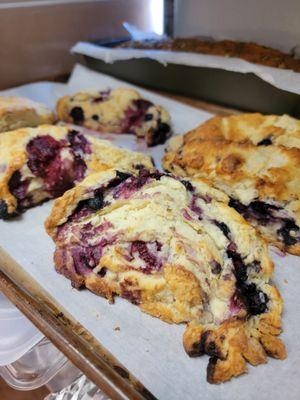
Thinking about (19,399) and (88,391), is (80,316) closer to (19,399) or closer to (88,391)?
(88,391)

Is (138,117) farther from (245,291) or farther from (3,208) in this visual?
(245,291)

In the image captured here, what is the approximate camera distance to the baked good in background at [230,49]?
6.50 feet

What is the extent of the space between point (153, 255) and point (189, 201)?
0.77ft

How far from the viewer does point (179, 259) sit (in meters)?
1.19

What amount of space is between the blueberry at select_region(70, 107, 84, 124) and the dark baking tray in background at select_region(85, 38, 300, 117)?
469 mm

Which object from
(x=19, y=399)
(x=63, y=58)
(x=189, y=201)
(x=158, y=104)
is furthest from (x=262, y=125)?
(x=63, y=58)

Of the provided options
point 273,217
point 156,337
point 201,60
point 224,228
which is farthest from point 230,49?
point 156,337

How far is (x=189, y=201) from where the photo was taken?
1.36 meters

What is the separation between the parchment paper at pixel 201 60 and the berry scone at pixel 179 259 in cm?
76

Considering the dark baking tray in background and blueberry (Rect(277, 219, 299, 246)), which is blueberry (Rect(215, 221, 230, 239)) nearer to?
blueberry (Rect(277, 219, 299, 246))

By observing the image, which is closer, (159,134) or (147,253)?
(147,253)

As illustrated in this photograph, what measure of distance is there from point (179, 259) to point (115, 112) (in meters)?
1.29

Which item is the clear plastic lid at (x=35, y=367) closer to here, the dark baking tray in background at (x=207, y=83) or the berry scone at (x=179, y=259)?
the berry scone at (x=179, y=259)

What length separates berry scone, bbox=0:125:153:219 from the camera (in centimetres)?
166
